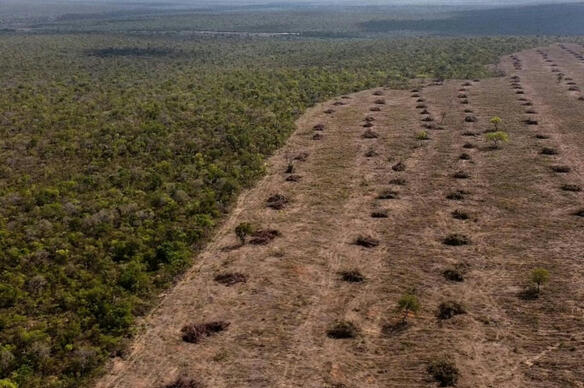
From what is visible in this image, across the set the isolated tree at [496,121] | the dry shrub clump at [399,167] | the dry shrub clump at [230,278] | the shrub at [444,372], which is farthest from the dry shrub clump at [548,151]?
the dry shrub clump at [230,278]

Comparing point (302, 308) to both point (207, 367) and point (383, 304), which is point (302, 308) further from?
point (207, 367)

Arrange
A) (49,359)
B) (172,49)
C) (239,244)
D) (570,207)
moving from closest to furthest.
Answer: (49,359)
(239,244)
(570,207)
(172,49)

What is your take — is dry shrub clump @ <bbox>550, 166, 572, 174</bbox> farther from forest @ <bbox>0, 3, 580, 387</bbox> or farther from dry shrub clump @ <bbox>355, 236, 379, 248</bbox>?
forest @ <bbox>0, 3, 580, 387</bbox>

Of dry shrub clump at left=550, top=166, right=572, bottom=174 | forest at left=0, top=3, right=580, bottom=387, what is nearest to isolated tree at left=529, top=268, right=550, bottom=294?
forest at left=0, top=3, right=580, bottom=387

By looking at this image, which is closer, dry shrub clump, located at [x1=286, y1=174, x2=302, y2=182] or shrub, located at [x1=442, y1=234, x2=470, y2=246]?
shrub, located at [x1=442, y1=234, x2=470, y2=246]

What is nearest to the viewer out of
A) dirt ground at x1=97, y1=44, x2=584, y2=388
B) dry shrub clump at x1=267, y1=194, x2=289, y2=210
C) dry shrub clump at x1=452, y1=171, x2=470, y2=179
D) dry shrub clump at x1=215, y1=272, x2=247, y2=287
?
dirt ground at x1=97, y1=44, x2=584, y2=388

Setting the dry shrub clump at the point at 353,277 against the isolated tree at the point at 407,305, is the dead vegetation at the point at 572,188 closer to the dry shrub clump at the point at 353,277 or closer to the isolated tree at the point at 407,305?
the dry shrub clump at the point at 353,277

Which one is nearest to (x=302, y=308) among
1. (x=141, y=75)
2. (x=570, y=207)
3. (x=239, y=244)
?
(x=239, y=244)
